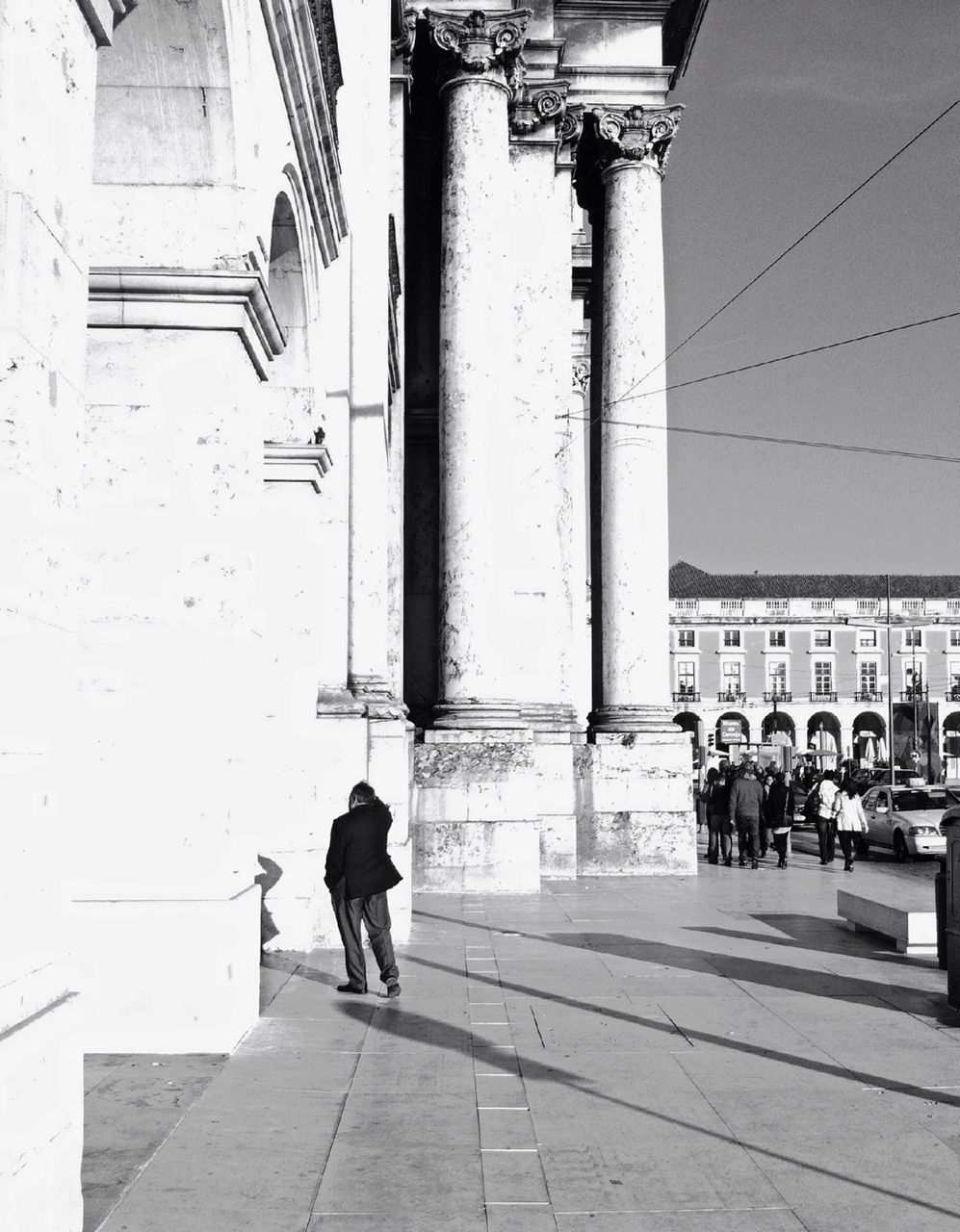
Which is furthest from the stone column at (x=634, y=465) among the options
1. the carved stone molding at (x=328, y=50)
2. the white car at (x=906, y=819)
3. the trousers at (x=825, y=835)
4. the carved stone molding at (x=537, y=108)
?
the carved stone molding at (x=328, y=50)

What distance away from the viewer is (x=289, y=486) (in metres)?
11.5

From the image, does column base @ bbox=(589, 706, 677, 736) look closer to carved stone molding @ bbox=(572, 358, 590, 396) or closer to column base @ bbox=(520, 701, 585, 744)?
column base @ bbox=(520, 701, 585, 744)

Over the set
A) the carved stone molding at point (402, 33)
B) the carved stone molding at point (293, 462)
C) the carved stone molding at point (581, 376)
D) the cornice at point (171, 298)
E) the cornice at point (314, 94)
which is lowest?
the carved stone molding at point (293, 462)

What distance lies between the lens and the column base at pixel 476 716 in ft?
57.6

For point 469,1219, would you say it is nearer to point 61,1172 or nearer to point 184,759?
point 61,1172

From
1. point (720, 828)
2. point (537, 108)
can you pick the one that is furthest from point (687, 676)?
point (537, 108)

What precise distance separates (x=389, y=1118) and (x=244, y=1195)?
4.24 ft

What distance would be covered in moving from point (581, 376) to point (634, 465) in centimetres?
1392

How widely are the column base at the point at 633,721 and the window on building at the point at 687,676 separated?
92848 millimetres

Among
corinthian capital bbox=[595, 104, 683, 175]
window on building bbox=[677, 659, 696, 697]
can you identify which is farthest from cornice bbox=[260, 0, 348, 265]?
window on building bbox=[677, 659, 696, 697]

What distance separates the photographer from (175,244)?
7523 mm

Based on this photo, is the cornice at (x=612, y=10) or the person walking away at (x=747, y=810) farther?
the cornice at (x=612, y=10)

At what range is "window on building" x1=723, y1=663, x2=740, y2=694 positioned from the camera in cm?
11344

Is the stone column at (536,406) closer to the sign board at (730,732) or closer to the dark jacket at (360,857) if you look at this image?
the dark jacket at (360,857)
